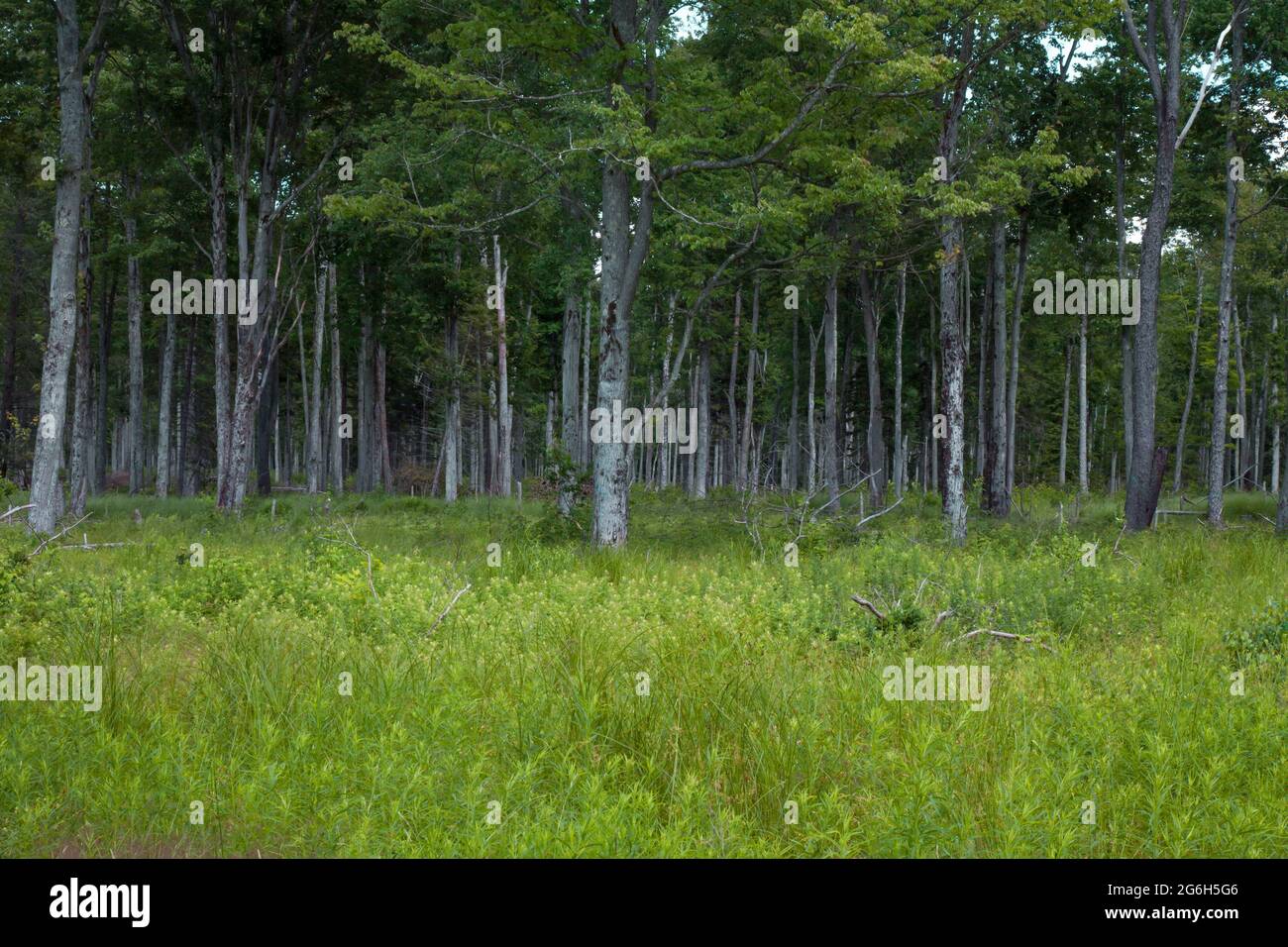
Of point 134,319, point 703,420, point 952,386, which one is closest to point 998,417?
point 952,386

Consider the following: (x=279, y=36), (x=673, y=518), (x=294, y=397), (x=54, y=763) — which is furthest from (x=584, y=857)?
(x=294, y=397)

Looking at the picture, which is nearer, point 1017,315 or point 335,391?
point 1017,315

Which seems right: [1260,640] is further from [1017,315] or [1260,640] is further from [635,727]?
[1017,315]

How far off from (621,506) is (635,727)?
9730mm

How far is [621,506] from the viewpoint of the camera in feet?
49.9

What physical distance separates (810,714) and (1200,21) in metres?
25.9

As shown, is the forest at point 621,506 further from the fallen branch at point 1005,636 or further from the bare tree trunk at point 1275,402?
the bare tree trunk at point 1275,402

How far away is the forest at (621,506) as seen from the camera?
16.3 ft

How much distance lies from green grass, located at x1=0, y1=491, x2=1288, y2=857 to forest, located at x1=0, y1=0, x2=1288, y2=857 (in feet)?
0.11

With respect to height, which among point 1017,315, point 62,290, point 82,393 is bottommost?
point 82,393

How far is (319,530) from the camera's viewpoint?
1355 cm

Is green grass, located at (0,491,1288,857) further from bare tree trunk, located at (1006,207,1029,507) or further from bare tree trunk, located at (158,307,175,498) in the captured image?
bare tree trunk, located at (158,307,175,498)

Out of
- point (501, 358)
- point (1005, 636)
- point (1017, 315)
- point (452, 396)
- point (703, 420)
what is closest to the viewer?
point (1005, 636)

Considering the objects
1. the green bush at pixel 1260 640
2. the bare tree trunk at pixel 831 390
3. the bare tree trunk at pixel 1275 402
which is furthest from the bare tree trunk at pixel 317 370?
the bare tree trunk at pixel 1275 402
